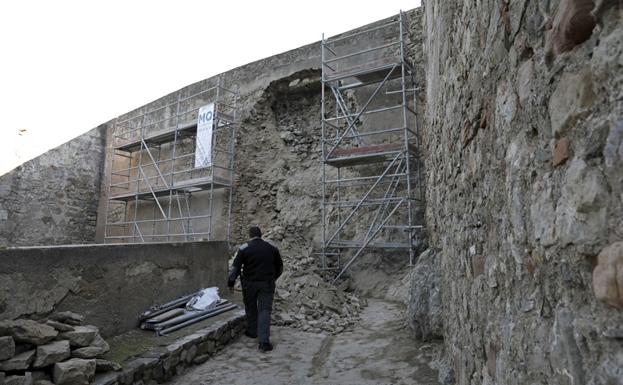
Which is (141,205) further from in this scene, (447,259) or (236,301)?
(447,259)

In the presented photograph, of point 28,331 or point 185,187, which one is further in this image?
point 185,187

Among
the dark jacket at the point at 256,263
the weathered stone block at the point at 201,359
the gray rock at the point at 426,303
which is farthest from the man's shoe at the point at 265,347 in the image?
the gray rock at the point at 426,303

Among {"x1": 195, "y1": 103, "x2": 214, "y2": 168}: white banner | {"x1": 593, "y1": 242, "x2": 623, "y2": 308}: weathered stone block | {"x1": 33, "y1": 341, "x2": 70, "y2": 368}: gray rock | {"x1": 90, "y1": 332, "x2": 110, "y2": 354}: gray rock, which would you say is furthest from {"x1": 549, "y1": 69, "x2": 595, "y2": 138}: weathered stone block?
{"x1": 195, "y1": 103, "x2": 214, "y2": 168}: white banner

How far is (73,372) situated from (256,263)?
6.53 ft

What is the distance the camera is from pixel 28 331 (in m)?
2.75

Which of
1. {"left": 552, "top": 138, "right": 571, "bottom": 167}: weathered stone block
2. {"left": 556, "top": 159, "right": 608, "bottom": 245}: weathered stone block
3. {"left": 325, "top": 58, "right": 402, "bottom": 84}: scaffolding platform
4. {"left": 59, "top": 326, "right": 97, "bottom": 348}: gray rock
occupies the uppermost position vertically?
{"left": 325, "top": 58, "right": 402, "bottom": 84}: scaffolding platform

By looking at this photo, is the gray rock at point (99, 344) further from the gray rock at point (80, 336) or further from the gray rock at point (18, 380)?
the gray rock at point (18, 380)

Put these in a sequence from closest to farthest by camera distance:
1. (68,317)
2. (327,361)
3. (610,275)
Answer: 1. (610,275)
2. (68,317)
3. (327,361)

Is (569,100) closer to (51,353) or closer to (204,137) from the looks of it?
(51,353)

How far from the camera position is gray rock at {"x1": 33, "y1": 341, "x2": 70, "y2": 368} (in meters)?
2.67

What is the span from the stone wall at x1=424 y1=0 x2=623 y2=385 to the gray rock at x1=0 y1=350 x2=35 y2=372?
269 cm

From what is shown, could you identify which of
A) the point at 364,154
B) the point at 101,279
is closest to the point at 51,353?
the point at 101,279

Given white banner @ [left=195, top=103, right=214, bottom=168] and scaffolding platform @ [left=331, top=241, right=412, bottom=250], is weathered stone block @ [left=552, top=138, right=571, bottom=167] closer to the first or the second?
scaffolding platform @ [left=331, top=241, right=412, bottom=250]

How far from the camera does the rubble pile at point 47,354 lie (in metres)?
2.58
